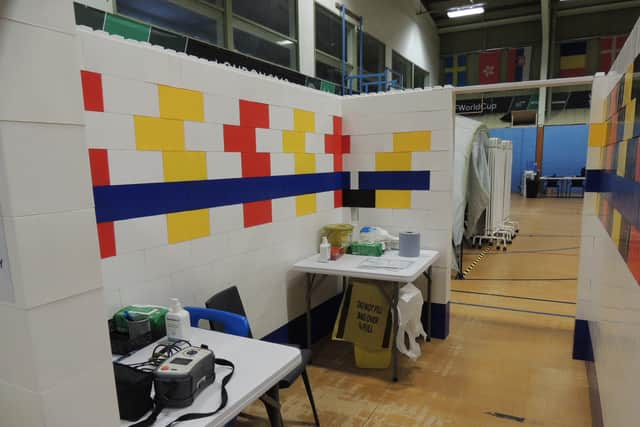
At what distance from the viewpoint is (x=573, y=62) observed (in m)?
11.4

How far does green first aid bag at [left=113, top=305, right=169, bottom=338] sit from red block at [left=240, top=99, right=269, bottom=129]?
3.74 ft

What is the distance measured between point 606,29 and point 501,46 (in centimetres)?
254

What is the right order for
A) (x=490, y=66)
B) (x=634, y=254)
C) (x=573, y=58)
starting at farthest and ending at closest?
(x=490, y=66) < (x=573, y=58) < (x=634, y=254)

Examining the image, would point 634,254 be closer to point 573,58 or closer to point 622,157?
point 622,157

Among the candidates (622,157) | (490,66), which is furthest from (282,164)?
(490,66)

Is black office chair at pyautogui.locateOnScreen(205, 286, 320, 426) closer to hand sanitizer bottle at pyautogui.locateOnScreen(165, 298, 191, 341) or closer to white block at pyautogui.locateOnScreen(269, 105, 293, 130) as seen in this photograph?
hand sanitizer bottle at pyautogui.locateOnScreen(165, 298, 191, 341)

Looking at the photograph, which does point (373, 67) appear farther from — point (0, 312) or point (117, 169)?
point (0, 312)

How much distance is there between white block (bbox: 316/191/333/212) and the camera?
10.0ft

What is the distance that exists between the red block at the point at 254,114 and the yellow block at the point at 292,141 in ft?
0.65

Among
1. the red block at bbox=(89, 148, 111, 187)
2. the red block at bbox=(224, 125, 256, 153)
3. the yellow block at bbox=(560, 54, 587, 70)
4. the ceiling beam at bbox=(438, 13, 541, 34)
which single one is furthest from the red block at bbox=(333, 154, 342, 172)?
the yellow block at bbox=(560, 54, 587, 70)

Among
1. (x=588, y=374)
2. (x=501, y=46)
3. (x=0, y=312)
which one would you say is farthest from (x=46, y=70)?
(x=501, y=46)

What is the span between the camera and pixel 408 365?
282 cm

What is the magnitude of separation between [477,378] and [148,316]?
2.08 metres

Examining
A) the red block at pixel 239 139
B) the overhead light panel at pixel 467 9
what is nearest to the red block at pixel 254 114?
the red block at pixel 239 139
